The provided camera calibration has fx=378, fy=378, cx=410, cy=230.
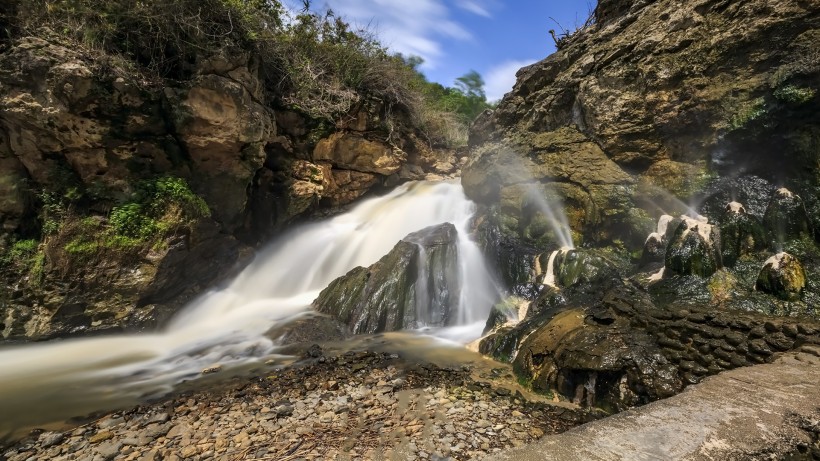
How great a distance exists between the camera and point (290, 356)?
641 cm

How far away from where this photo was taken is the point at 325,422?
4.06 m

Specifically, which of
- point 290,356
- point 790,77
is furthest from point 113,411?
point 790,77

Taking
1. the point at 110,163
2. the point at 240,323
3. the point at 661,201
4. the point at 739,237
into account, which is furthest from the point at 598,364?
the point at 110,163

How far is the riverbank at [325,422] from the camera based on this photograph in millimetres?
3568

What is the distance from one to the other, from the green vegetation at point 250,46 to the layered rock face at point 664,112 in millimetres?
5519

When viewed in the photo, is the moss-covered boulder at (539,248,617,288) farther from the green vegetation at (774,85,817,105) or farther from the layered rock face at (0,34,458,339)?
the layered rock face at (0,34,458,339)

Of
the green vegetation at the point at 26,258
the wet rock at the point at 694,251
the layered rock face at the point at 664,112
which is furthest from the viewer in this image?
the layered rock face at the point at 664,112

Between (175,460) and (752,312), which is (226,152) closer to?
(175,460)

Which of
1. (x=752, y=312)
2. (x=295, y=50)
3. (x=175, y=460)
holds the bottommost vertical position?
(x=175, y=460)

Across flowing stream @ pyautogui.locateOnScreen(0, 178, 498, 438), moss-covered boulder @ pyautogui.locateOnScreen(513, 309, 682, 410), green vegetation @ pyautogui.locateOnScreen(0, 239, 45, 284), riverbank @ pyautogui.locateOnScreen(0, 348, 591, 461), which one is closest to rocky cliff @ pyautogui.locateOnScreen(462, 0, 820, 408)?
moss-covered boulder @ pyautogui.locateOnScreen(513, 309, 682, 410)

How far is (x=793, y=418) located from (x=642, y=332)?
78.5 inches

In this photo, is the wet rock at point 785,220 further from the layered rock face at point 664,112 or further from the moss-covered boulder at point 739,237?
the layered rock face at point 664,112

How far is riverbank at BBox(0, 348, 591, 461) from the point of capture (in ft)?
11.7

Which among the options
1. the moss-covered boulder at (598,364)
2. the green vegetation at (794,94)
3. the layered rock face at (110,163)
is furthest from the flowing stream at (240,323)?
the green vegetation at (794,94)
